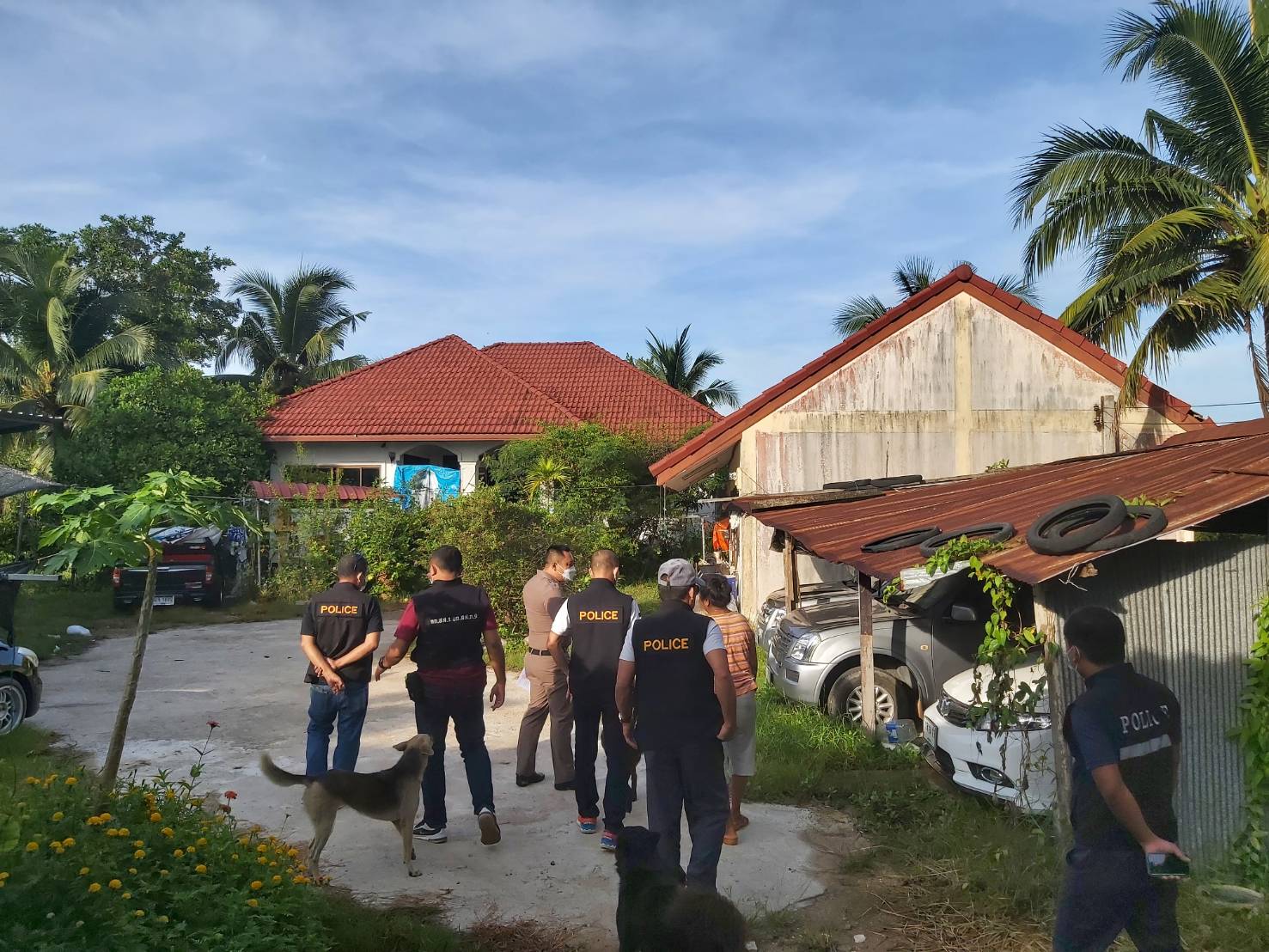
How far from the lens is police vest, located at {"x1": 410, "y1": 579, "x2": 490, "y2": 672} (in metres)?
5.66

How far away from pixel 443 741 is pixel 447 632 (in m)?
0.71

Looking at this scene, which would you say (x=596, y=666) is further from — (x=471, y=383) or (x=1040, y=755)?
(x=471, y=383)

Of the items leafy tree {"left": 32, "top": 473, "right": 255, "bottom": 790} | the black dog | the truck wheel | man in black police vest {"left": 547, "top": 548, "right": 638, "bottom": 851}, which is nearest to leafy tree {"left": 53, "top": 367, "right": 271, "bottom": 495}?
the truck wheel

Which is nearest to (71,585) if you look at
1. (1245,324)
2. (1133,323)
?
(1133,323)

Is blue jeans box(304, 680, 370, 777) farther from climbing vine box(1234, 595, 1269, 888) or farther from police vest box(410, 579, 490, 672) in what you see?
climbing vine box(1234, 595, 1269, 888)

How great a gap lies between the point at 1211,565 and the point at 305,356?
94.9 feet

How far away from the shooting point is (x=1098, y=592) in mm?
5027

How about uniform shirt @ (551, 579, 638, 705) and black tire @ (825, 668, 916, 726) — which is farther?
black tire @ (825, 668, 916, 726)

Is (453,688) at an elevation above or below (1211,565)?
below

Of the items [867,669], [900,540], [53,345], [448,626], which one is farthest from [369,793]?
[53,345]

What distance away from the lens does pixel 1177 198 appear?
→ 13.9 meters

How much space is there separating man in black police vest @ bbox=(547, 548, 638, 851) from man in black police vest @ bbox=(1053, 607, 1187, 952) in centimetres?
292

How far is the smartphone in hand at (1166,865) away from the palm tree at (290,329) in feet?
95.8

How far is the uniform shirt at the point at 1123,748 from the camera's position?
3166 millimetres
